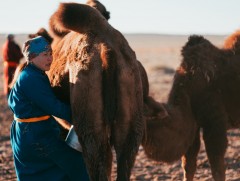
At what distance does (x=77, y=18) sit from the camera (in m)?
3.88

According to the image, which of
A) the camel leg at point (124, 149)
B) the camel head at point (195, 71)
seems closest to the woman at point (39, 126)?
the camel leg at point (124, 149)

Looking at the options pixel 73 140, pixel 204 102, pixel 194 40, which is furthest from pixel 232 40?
pixel 73 140

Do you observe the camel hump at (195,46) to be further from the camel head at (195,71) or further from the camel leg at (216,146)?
the camel leg at (216,146)

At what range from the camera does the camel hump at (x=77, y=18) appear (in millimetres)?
3881

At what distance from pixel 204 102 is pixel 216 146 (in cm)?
55

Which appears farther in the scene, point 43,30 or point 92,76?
point 43,30

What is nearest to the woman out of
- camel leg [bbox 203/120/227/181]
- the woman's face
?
the woman's face

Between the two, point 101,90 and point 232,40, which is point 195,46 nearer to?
point 232,40

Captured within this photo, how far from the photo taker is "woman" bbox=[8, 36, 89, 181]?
3725mm

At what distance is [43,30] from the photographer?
605 cm

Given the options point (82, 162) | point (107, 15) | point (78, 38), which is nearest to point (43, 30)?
point (107, 15)

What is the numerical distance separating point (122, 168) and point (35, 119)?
28.9 inches

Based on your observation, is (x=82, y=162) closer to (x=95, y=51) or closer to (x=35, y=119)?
(x=35, y=119)

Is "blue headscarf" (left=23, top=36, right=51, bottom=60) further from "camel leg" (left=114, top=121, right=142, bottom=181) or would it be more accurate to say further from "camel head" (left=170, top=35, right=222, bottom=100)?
"camel head" (left=170, top=35, right=222, bottom=100)
